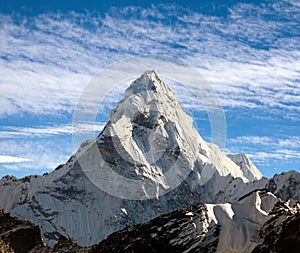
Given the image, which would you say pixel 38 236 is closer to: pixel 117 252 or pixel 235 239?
pixel 117 252

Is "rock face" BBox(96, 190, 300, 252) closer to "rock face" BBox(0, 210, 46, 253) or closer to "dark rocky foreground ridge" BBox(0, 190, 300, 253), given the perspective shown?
"dark rocky foreground ridge" BBox(0, 190, 300, 253)

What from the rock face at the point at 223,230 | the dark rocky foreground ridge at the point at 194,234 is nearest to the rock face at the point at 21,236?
the dark rocky foreground ridge at the point at 194,234

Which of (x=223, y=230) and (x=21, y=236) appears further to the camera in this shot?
(x=21, y=236)

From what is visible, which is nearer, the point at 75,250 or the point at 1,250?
the point at 1,250

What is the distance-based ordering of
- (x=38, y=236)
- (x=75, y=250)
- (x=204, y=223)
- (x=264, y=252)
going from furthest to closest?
(x=38, y=236) → (x=75, y=250) → (x=204, y=223) → (x=264, y=252)

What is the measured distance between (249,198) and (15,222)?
78.8 meters

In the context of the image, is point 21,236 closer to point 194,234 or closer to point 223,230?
point 194,234

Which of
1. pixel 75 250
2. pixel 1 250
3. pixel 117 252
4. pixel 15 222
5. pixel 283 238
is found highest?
pixel 283 238

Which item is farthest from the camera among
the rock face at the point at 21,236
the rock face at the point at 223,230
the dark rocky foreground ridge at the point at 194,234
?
the rock face at the point at 21,236

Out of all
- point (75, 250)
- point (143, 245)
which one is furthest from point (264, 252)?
point (75, 250)

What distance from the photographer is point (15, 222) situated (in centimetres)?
14088

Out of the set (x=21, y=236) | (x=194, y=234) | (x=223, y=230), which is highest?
(x=223, y=230)

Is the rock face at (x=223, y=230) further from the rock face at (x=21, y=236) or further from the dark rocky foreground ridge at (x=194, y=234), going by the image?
the rock face at (x=21, y=236)

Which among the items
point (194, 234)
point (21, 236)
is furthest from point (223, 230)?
point (21, 236)
